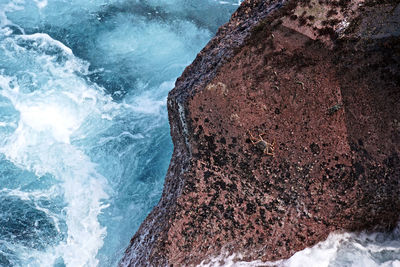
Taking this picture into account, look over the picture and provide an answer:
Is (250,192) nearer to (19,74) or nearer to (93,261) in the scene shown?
(93,261)

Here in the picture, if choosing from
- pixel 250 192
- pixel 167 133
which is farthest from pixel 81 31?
pixel 250 192

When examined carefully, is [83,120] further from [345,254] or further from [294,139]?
[345,254]

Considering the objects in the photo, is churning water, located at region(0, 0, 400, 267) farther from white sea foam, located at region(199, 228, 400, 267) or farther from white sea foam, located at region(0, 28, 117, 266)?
white sea foam, located at region(199, 228, 400, 267)

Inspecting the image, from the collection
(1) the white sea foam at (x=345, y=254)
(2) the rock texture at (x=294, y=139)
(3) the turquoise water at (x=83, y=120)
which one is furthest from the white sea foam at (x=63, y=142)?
(1) the white sea foam at (x=345, y=254)

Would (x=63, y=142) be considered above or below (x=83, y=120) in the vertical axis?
below

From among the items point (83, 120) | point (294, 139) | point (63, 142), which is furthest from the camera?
point (83, 120)

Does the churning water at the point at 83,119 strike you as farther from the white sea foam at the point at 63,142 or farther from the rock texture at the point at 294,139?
the rock texture at the point at 294,139

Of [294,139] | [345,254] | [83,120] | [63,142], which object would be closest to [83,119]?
[83,120]
